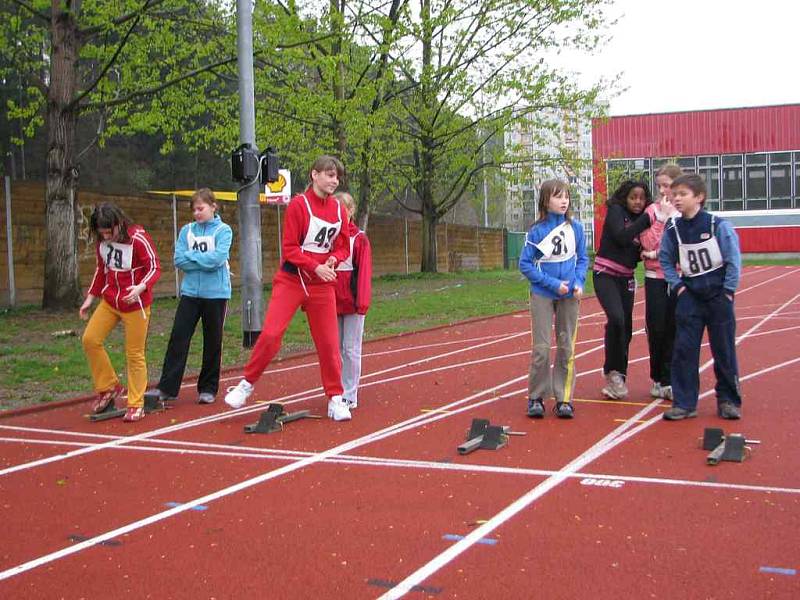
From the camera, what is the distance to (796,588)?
3.85 m

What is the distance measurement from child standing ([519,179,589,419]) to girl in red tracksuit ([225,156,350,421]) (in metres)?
1.59

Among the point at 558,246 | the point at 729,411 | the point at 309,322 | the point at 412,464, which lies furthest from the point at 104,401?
the point at 729,411

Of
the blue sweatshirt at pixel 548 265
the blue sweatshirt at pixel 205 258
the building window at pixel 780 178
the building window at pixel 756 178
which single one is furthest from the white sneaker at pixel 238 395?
the building window at pixel 780 178

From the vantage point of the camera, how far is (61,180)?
1759cm

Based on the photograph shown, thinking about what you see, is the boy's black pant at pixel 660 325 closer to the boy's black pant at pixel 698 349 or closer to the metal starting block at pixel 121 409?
the boy's black pant at pixel 698 349

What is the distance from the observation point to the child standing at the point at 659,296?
8.20 metres

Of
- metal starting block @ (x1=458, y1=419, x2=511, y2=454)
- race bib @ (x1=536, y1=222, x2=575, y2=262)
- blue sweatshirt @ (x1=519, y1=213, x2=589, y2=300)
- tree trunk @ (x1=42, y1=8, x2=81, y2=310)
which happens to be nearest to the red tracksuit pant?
metal starting block @ (x1=458, y1=419, x2=511, y2=454)

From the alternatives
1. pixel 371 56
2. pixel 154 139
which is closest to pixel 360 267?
pixel 371 56

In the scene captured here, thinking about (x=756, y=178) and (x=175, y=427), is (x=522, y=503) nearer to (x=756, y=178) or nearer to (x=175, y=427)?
(x=175, y=427)

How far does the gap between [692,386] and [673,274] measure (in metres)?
0.94

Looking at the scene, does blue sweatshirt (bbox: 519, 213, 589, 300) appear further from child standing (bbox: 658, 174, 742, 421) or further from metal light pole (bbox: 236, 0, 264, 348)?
metal light pole (bbox: 236, 0, 264, 348)

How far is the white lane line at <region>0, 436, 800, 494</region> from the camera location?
5461 mm

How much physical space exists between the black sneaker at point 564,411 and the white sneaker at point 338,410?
174cm

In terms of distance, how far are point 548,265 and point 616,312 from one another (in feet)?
3.01
